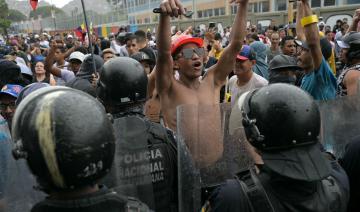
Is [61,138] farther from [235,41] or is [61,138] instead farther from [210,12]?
[210,12]

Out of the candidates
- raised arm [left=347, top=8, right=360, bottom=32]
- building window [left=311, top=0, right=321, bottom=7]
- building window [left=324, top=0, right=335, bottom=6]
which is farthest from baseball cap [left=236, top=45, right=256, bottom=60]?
building window [left=324, top=0, right=335, bottom=6]

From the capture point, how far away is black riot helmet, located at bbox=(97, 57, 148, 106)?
7.60 ft

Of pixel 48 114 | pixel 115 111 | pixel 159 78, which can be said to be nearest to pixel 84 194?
pixel 48 114

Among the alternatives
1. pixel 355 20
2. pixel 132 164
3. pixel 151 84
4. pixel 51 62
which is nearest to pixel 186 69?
pixel 151 84

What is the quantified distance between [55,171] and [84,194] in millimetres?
151

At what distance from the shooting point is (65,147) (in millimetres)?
1273

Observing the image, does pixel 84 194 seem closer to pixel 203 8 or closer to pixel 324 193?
pixel 324 193

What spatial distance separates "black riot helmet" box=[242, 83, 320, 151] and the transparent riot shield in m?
1.08

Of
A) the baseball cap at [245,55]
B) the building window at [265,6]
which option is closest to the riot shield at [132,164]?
the baseball cap at [245,55]

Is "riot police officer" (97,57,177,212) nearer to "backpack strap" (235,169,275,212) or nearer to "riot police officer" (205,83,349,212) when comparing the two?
Result: "riot police officer" (205,83,349,212)

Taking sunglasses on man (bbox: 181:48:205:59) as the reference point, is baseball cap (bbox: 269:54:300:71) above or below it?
below

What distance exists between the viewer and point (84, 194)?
1355 millimetres

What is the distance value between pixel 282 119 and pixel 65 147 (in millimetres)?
917

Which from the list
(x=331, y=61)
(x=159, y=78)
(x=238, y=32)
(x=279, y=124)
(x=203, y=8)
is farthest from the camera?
(x=203, y=8)
